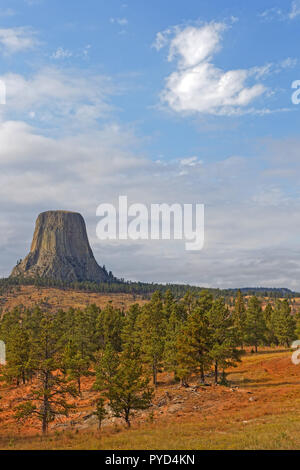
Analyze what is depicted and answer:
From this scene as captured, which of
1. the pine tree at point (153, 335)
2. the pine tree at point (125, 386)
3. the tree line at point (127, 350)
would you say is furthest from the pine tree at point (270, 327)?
the pine tree at point (125, 386)

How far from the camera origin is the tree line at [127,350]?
36406mm

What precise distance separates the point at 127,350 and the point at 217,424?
13.4m

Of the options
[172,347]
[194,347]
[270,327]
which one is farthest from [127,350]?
[270,327]

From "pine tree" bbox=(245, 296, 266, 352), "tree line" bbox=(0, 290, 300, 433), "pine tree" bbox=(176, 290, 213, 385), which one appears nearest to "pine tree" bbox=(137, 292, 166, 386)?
"tree line" bbox=(0, 290, 300, 433)

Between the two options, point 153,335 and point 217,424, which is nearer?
point 217,424

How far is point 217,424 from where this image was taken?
3022 centimetres

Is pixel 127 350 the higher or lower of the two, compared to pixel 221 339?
higher

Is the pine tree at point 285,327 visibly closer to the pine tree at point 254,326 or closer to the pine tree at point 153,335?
the pine tree at point 254,326

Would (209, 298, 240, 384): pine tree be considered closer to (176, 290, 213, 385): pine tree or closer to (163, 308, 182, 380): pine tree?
(176, 290, 213, 385): pine tree

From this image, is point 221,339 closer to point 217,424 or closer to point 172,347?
point 172,347

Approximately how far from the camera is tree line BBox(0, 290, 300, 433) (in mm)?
36406

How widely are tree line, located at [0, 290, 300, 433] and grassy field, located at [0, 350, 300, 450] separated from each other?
2898 millimetres
